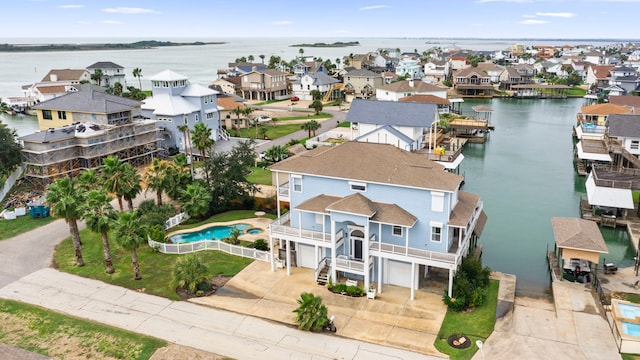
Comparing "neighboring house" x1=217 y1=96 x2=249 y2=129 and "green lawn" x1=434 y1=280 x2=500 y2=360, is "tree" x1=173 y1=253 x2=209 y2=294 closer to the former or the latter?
"green lawn" x1=434 y1=280 x2=500 y2=360

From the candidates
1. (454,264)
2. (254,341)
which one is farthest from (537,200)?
(254,341)

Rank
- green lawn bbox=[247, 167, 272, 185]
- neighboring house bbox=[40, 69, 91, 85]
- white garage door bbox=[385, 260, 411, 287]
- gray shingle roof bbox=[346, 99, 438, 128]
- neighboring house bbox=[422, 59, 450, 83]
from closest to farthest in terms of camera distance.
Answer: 1. white garage door bbox=[385, 260, 411, 287]
2. green lawn bbox=[247, 167, 272, 185]
3. gray shingle roof bbox=[346, 99, 438, 128]
4. neighboring house bbox=[40, 69, 91, 85]
5. neighboring house bbox=[422, 59, 450, 83]

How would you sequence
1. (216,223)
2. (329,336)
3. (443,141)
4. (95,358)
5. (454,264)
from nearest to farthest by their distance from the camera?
(95,358) → (329,336) → (454,264) → (216,223) → (443,141)

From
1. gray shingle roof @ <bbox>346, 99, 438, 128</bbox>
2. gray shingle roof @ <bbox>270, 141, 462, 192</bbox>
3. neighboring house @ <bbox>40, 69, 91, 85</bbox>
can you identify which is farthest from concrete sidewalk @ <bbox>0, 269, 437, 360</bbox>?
neighboring house @ <bbox>40, 69, 91, 85</bbox>

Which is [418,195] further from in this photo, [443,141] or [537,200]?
[443,141]

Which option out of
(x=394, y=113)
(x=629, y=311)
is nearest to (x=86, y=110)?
(x=394, y=113)

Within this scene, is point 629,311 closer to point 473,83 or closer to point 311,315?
point 311,315
